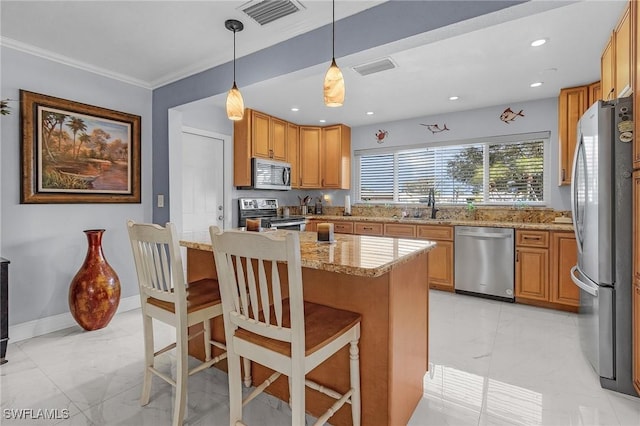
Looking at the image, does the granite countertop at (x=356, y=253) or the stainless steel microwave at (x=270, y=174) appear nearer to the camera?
the granite countertop at (x=356, y=253)

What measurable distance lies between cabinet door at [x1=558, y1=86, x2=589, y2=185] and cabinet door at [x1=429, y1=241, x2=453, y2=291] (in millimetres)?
1434

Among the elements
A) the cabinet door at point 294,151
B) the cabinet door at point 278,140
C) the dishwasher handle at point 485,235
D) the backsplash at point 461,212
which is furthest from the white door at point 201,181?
the dishwasher handle at point 485,235

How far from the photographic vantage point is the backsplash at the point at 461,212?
4.00 m

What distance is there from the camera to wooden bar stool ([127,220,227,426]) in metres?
1.59

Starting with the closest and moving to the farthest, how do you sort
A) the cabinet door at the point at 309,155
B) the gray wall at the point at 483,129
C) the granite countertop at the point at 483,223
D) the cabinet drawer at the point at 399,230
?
the granite countertop at the point at 483,223 < the gray wall at the point at 483,129 < the cabinet drawer at the point at 399,230 < the cabinet door at the point at 309,155

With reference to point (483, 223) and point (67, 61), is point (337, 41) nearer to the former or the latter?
point (67, 61)

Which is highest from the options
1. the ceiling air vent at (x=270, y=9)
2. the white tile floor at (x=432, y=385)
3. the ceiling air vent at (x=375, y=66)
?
the ceiling air vent at (x=270, y=9)

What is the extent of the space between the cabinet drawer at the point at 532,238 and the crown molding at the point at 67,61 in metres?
4.37

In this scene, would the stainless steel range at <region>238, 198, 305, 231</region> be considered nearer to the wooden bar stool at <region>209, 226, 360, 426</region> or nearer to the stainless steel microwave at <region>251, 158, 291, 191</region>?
the stainless steel microwave at <region>251, 158, 291, 191</region>

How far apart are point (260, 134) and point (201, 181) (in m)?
1.04

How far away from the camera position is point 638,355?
1.88 meters

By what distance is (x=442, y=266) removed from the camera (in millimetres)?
4113

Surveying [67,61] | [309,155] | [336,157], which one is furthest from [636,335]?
[67,61]

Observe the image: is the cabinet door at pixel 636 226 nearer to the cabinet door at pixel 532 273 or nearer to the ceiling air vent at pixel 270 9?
the cabinet door at pixel 532 273
